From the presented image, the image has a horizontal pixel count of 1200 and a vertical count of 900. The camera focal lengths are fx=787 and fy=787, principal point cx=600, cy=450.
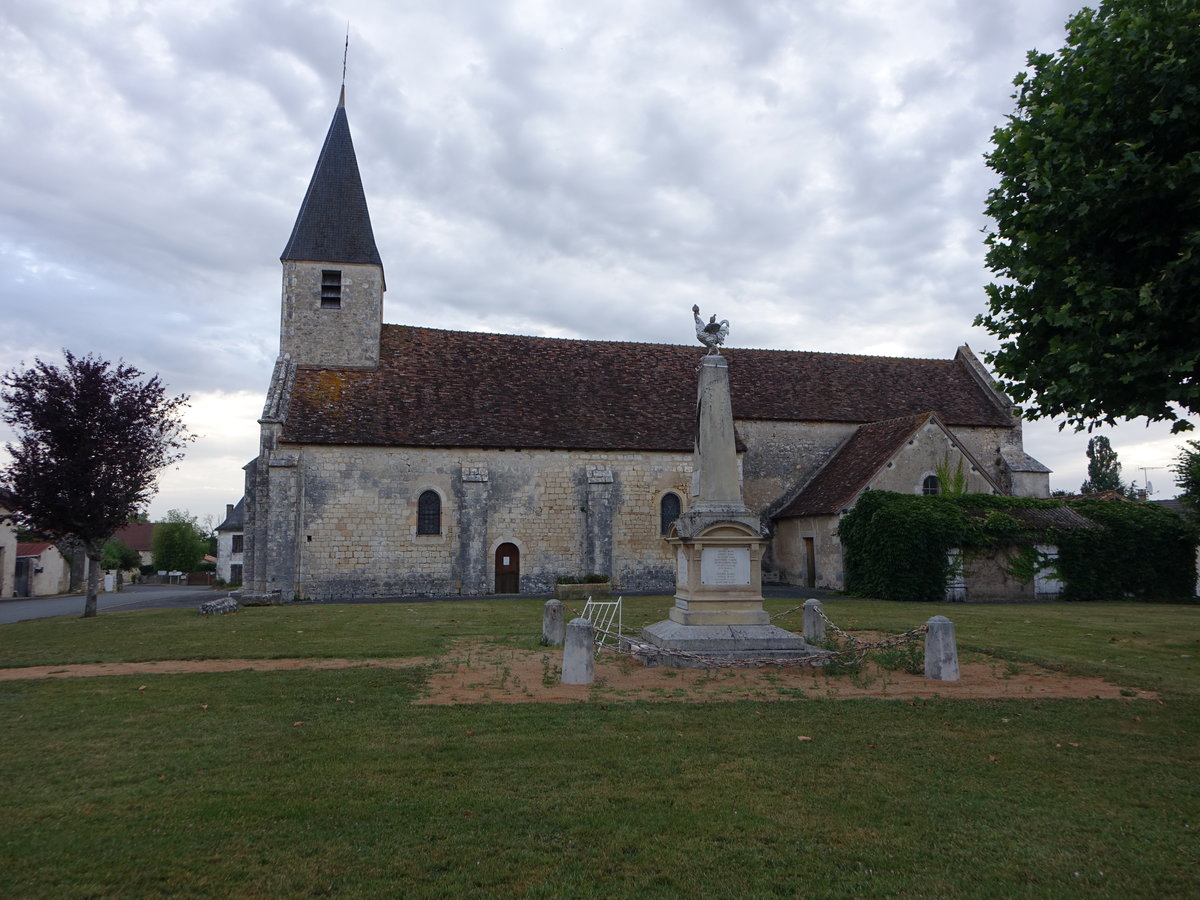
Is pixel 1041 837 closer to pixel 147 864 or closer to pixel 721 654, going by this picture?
pixel 147 864

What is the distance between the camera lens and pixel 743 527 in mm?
11375

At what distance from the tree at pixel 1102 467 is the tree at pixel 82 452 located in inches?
2720

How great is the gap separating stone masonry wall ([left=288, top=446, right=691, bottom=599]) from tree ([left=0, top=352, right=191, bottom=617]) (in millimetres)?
4406

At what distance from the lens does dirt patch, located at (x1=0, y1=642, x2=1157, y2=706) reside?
8875mm

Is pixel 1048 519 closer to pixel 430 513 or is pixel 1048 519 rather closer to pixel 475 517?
pixel 475 517

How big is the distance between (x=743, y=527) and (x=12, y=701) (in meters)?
9.08

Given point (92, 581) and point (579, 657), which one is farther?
point (92, 581)

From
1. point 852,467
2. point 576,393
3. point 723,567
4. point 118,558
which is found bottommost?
point 118,558

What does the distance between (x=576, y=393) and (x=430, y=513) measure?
21.6 feet

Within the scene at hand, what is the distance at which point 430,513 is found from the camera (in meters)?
25.0

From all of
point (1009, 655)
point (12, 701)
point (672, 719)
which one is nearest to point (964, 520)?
point (1009, 655)

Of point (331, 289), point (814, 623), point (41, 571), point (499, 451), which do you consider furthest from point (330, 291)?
point (41, 571)

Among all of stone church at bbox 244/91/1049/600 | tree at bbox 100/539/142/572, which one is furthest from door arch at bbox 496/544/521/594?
tree at bbox 100/539/142/572

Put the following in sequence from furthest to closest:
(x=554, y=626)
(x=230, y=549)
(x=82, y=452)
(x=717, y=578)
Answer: (x=230, y=549) → (x=82, y=452) → (x=554, y=626) → (x=717, y=578)
